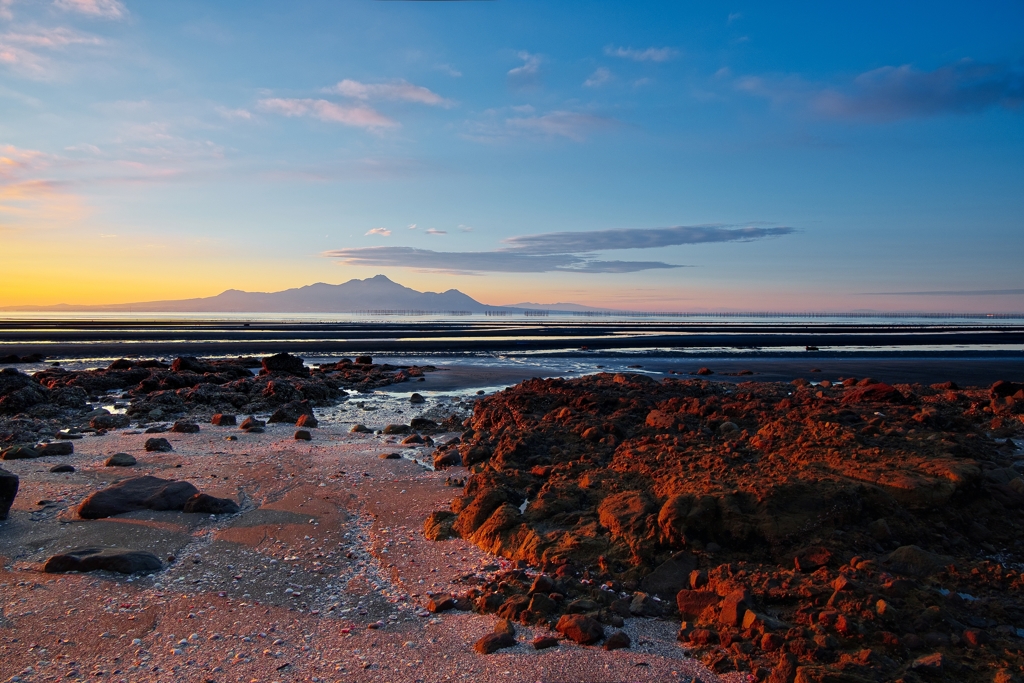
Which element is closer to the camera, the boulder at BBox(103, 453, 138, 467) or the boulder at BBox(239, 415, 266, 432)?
the boulder at BBox(103, 453, 138, 467)

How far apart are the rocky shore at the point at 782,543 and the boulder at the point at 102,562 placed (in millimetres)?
2994

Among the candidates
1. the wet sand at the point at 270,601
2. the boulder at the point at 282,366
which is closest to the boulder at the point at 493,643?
the wet sand at the point at 270,601

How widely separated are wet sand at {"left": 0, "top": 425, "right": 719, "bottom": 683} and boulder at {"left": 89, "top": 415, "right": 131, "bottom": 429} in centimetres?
524

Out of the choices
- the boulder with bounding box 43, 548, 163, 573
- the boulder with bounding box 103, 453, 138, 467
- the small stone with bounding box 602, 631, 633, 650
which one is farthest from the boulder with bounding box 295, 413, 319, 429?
the small stone with bounding box 602, 631, 633, 650

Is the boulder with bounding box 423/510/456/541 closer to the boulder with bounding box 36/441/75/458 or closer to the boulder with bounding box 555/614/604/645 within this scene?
the boulder with bounding box 555/614/604/645

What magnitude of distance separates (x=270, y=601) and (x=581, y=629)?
2903 mm

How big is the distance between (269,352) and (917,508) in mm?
41532

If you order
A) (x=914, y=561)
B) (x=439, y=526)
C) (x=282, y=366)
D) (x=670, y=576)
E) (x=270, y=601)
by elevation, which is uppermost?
(x=282, y=366)

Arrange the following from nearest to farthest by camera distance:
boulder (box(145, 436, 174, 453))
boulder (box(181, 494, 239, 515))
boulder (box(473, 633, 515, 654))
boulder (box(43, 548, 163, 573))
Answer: boulder (box(473, 633, 515, 654)) < boulder (box(43, 548, 163, 573)) < boulder (box(181, 494, 239, 515)) < boulder (box(145, 436, 174, 453))

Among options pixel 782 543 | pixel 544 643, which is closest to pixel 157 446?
pixel 544 643

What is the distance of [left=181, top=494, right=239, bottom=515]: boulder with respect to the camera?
26.7 feet

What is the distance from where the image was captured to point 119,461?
10758mm

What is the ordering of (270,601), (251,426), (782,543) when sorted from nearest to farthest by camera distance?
(270,601)
(782,543)
(251,426)

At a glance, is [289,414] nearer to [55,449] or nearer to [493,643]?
[55,449]
